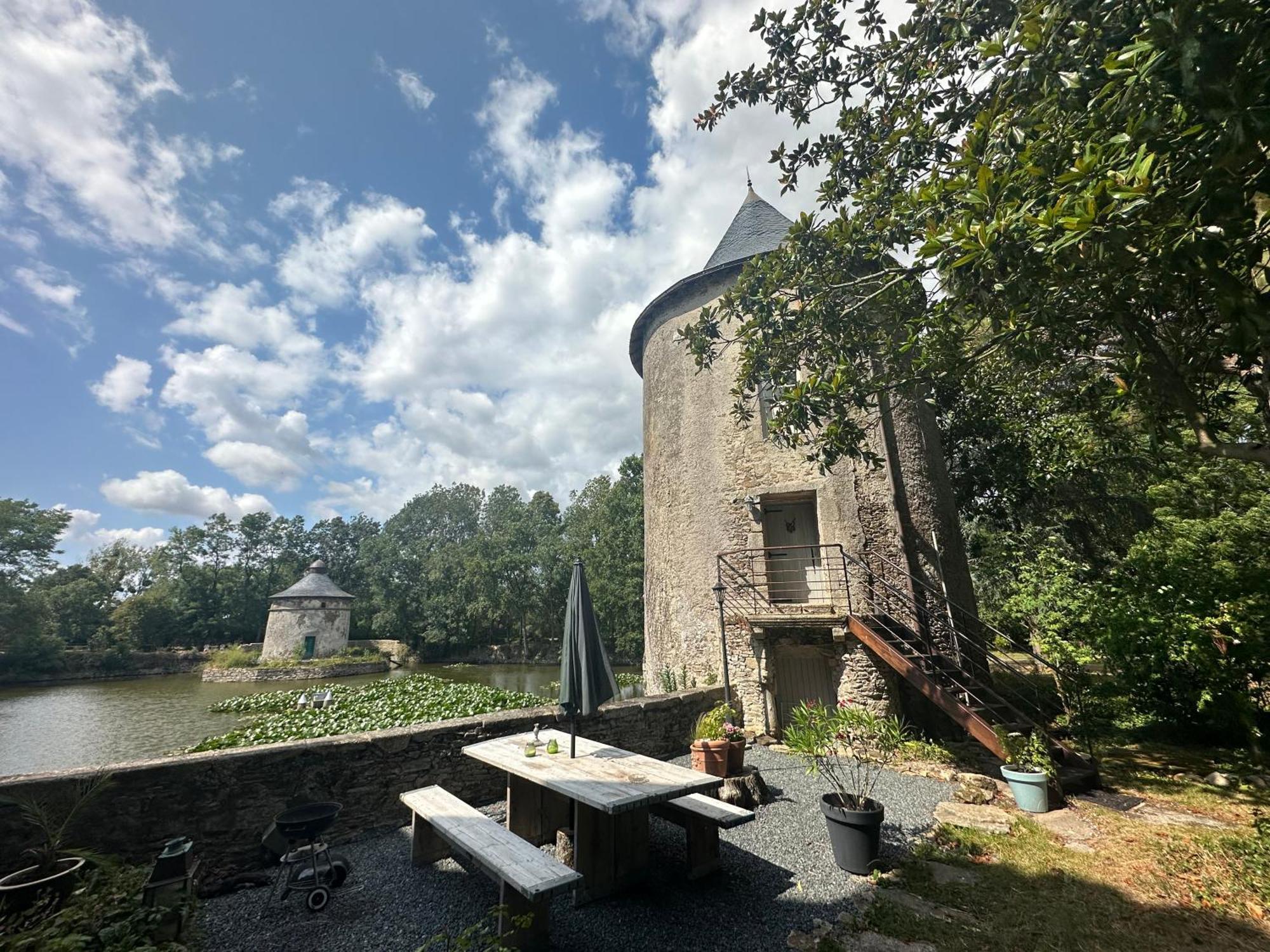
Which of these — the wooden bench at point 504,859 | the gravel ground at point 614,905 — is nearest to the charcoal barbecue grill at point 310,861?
the gravel ground at point 614,905

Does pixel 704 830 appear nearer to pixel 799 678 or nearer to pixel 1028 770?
pixel 1028 770

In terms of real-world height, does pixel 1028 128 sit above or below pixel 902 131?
below

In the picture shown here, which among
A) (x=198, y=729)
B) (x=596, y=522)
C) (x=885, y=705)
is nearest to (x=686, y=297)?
(x=885, y=705)

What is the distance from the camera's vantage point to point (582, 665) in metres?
4.61

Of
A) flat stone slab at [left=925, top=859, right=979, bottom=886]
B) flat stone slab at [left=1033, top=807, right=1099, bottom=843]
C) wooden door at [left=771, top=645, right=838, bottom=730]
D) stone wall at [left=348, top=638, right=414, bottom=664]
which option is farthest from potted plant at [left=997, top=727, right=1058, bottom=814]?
stone wall at [left=348, top=638, right=414, bottom=664]

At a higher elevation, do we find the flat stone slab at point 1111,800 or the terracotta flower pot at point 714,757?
the terracotta flower pot at point 714,757

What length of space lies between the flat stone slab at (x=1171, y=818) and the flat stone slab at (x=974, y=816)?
1.21 metres

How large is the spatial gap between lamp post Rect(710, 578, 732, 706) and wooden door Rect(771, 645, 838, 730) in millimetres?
855

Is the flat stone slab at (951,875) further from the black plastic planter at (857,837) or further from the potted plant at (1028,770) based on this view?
the potted plant at (1028,770)

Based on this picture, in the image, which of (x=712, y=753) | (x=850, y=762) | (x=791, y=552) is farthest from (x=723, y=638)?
(x=712, y=753)

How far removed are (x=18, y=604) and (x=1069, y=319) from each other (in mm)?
49522

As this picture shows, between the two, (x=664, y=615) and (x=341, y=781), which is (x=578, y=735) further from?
(x=664, y=615)

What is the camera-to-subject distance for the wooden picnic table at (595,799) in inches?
139

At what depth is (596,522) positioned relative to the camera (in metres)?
33.3
